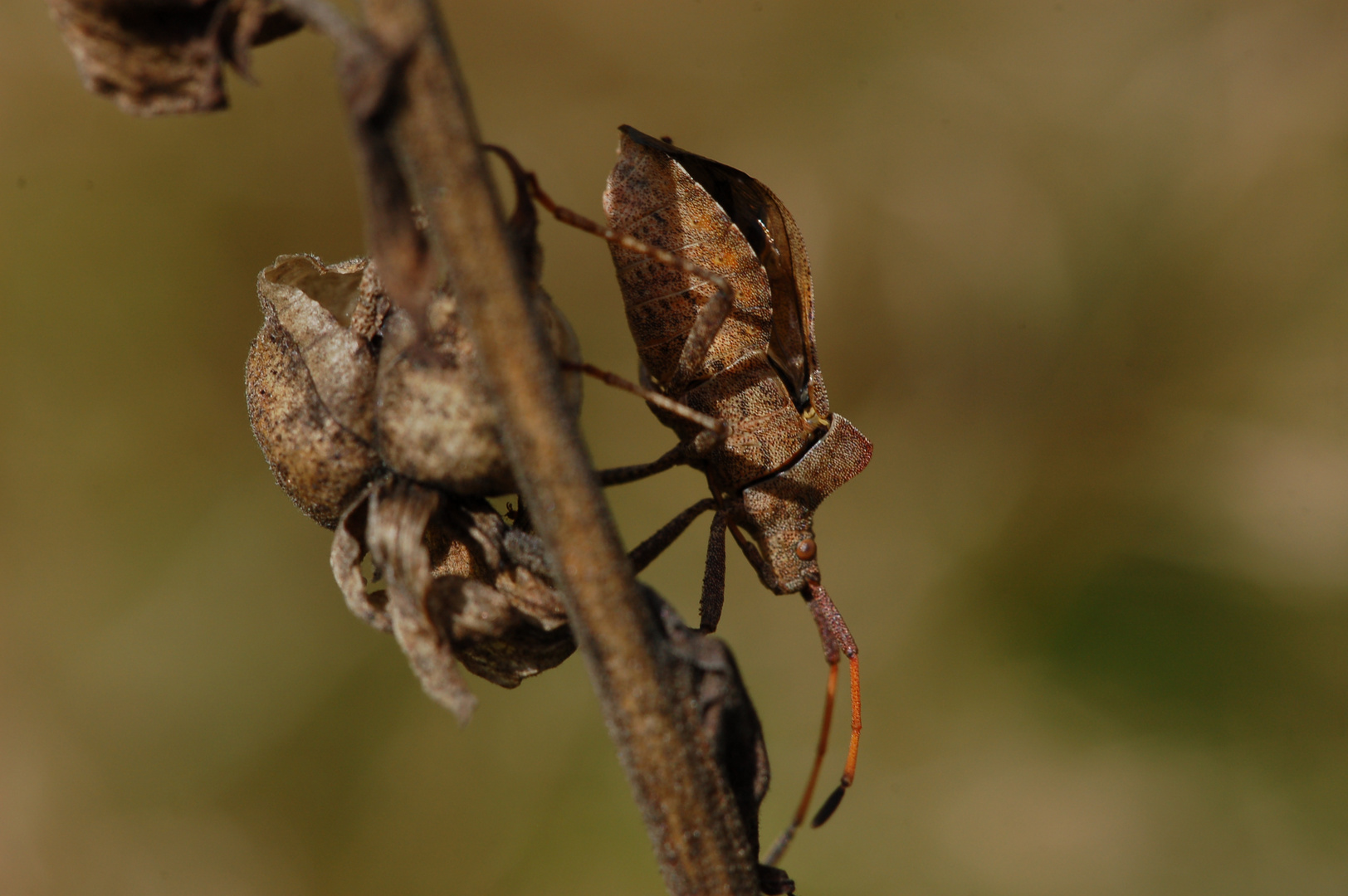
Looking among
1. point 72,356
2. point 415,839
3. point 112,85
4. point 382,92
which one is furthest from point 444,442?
point 72,356

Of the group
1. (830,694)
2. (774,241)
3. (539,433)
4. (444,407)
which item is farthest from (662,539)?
(539,433)

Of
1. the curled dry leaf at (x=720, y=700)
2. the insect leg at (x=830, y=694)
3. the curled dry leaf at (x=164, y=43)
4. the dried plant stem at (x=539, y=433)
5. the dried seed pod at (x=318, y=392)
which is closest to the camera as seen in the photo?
the dried plant stem at (x=539, y=433)

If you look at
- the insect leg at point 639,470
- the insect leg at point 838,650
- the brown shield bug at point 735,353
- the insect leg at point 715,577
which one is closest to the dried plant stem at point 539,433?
the insect leg at point 639,470

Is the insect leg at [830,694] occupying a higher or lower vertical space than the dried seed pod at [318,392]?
lower

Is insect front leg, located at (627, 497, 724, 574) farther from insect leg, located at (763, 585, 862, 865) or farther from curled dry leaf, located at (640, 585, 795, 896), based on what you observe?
curled dry leaf, located at (640, 585, 795, 896)

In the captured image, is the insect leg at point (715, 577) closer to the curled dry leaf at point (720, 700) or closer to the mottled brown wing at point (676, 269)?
the mottled brown wing at point (676, 269)

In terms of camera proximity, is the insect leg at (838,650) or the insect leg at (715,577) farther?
the insect leg at (715,577)

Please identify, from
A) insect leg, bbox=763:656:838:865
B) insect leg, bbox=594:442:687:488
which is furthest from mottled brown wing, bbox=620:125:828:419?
insect leg, bbox=763:656:838:865
